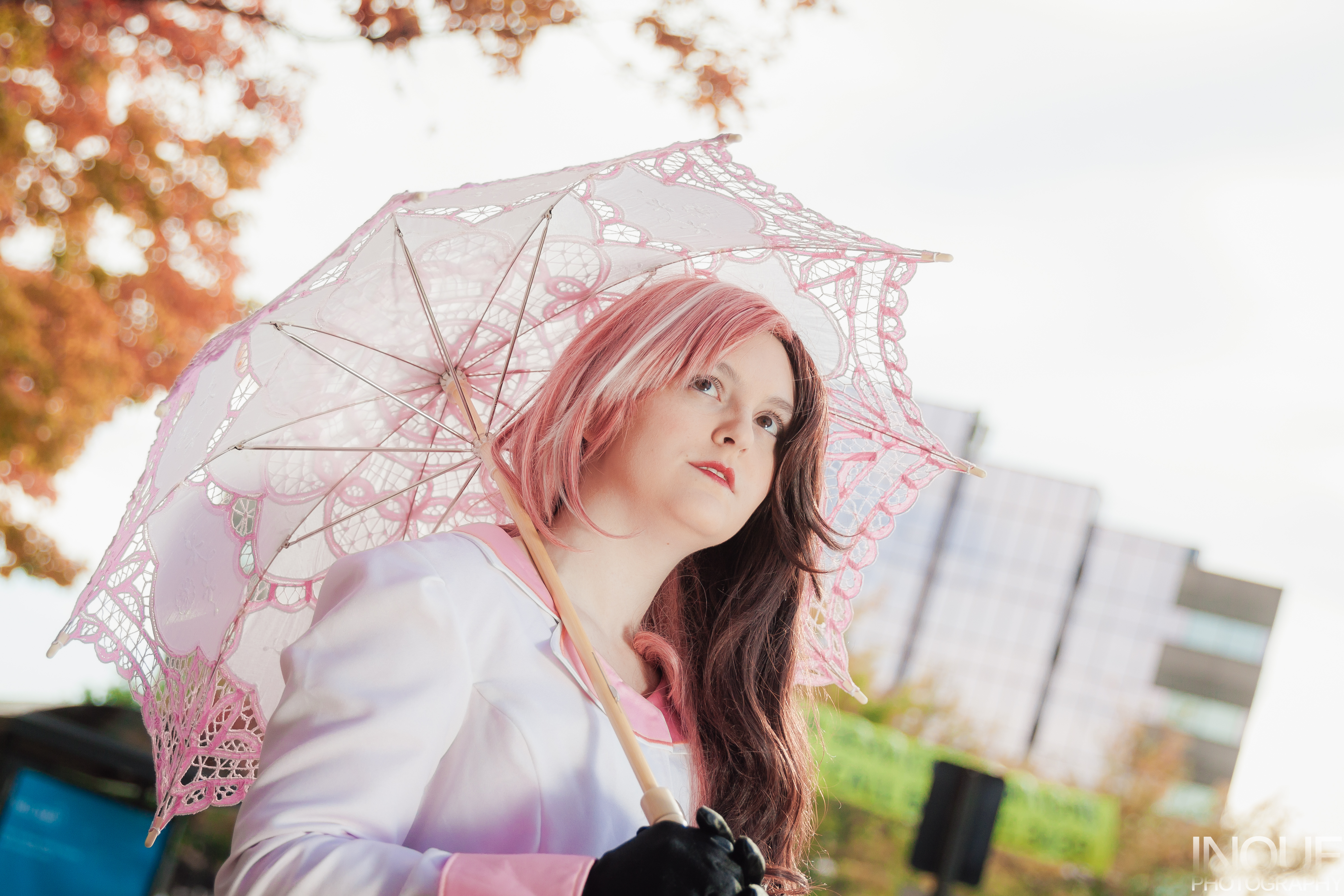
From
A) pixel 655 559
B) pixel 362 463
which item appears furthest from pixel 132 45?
pixel 655 559

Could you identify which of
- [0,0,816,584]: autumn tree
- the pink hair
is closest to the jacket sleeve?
the pink hair

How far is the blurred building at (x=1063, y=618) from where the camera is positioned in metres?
45.0

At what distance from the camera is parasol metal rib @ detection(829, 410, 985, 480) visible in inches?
83.6

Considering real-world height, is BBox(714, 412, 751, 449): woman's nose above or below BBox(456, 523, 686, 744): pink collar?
above

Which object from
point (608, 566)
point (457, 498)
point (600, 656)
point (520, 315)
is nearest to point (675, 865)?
point (600, 656)

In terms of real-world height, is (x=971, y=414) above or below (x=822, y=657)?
above

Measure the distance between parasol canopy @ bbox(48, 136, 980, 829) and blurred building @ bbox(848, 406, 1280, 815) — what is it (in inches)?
1615

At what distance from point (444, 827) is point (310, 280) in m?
0.90

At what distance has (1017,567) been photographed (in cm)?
4562

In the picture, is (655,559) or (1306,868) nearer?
(655,559)

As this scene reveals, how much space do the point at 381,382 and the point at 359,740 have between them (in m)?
0.80

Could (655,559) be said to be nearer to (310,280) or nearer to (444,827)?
(444,827)

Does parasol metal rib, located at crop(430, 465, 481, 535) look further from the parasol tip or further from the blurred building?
the blurred building

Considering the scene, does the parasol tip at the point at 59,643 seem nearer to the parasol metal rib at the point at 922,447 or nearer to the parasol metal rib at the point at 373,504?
the parasol metal rib at the point at 373,504
